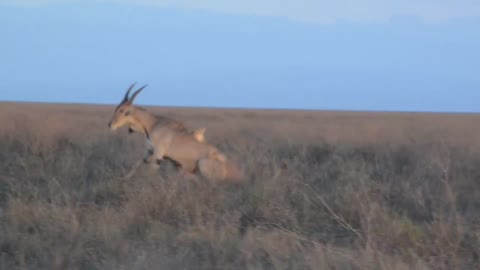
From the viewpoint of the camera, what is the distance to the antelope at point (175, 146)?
42.5 ft

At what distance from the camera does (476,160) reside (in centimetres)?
1584

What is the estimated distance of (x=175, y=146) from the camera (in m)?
13.2

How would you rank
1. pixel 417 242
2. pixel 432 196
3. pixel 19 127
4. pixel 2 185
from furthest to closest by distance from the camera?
pixel 19 127, pixel 2 185, pixel 432 196, pixel 417 242

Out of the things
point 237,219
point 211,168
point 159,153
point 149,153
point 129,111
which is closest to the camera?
point 237,219

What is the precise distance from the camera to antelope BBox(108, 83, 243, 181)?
13.0m

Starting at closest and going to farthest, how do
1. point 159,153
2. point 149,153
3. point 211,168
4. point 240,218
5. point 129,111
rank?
1. point 240,218
2. point 211,168
3. point 159,153
4. point 149,153
5. point 129,111

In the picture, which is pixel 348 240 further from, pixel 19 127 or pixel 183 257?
pixel 19 127

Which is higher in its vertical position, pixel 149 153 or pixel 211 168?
pixel 149 153

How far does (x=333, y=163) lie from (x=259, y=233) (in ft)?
23.6

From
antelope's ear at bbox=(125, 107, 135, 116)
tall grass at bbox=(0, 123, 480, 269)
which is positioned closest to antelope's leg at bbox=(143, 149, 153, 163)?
tall grass at bbox=(0, 123, 480, 269)

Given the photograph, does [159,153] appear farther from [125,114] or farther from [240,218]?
[240,218]

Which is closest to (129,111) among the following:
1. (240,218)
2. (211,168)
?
(211,168)

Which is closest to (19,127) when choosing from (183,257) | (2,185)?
(2,185)

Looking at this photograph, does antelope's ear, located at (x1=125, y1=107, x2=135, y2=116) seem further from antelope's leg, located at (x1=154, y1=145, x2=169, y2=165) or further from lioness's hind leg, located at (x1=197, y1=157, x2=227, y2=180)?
lioness's hind leg, located at (x1=197, y1=157, x2=227, y2=180)
